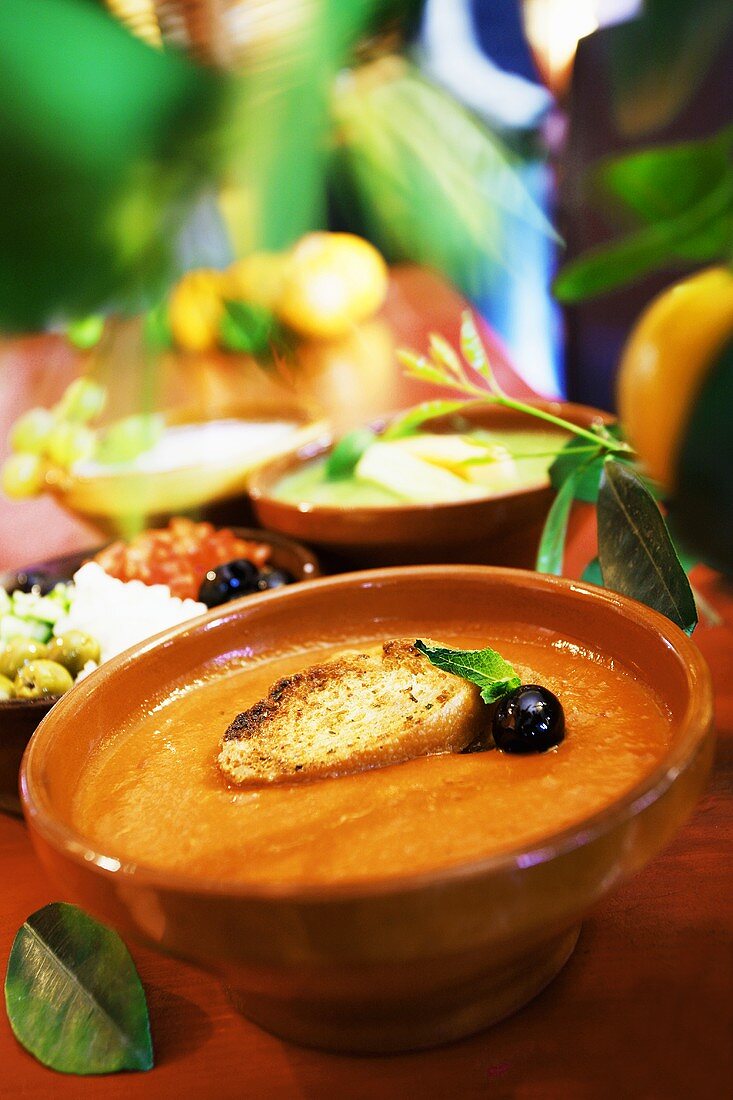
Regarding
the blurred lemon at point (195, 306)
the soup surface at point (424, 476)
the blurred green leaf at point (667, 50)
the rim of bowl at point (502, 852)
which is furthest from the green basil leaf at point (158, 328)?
the soup surface at point (424, 476)

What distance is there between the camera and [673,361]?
0.24 metres

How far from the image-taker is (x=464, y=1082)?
631 millimetres

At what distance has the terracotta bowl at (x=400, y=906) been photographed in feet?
1.73

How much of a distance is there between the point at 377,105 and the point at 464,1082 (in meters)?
0.61

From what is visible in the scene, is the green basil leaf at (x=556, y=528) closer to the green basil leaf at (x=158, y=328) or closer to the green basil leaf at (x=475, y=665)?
the green basil leaf at (x=475, y=665)

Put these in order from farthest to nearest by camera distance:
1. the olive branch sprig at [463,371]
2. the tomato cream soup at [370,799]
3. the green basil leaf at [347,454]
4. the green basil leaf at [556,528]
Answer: the green basil leaf at [347,454]
the green basil leaf at [556,528]
the tomato cream soup at [370,799]
the olive branch sprig at [463,371]

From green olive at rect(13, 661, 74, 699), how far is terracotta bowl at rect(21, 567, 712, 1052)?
20 cm

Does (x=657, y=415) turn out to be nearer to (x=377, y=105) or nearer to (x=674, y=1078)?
(x=377, y=105)

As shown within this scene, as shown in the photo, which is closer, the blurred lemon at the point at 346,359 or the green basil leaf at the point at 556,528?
the blurred lemon at the point at 346,359

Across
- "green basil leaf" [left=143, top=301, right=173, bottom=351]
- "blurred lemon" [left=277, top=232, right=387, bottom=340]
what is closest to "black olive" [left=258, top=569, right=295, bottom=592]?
"blurred lemon" [left=277, top=232, right=387, bottom=340]

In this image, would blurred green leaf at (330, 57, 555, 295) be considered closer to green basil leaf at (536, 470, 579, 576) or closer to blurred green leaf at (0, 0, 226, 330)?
blurred green leaf at (0, 0, 226, 330)

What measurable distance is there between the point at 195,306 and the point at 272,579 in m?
1.05

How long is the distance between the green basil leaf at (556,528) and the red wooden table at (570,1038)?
346 mm

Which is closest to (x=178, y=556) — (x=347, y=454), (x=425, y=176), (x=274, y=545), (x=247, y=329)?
(x=274, y=545)
